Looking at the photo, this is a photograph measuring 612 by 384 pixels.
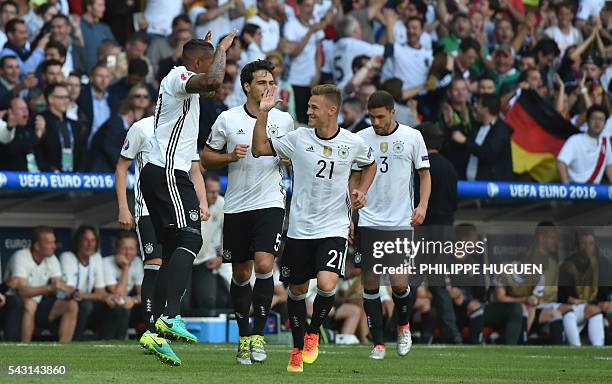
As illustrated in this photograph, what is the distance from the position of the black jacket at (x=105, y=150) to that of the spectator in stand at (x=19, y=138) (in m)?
0.76

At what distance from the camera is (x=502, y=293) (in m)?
17.5

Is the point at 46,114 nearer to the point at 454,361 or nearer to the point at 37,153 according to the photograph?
the point at 37,153

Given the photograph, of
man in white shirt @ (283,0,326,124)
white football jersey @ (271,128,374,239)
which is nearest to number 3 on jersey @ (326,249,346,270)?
white football jersey @ (271,128,374,239)

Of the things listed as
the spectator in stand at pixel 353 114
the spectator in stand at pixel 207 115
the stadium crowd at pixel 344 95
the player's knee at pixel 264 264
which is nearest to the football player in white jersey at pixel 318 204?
the player's knee at pixel 264 264

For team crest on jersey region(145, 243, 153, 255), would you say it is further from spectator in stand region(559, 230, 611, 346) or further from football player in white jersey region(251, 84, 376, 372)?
spectator in stand region(559, 230, 611, 346)

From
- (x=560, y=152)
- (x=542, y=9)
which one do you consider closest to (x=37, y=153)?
(x=560, y=152)

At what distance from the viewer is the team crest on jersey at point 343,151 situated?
10.5 metres

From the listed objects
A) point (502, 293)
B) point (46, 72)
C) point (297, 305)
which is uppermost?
point (46, 72)

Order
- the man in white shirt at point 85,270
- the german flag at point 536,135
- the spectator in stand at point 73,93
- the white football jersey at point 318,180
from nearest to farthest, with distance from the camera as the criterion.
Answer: the white football jersey at point 318,180 → the man in white shirt at point 85,270 → the spectator in stand at point 73,93 → the german flag at point 536,135

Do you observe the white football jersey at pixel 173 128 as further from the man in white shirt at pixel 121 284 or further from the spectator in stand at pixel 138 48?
the spectator in stand at pixel 138 48

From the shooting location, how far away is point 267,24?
18.9 metres

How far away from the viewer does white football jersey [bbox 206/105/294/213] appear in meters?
10.8

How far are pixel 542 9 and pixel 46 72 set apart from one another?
9.85m
